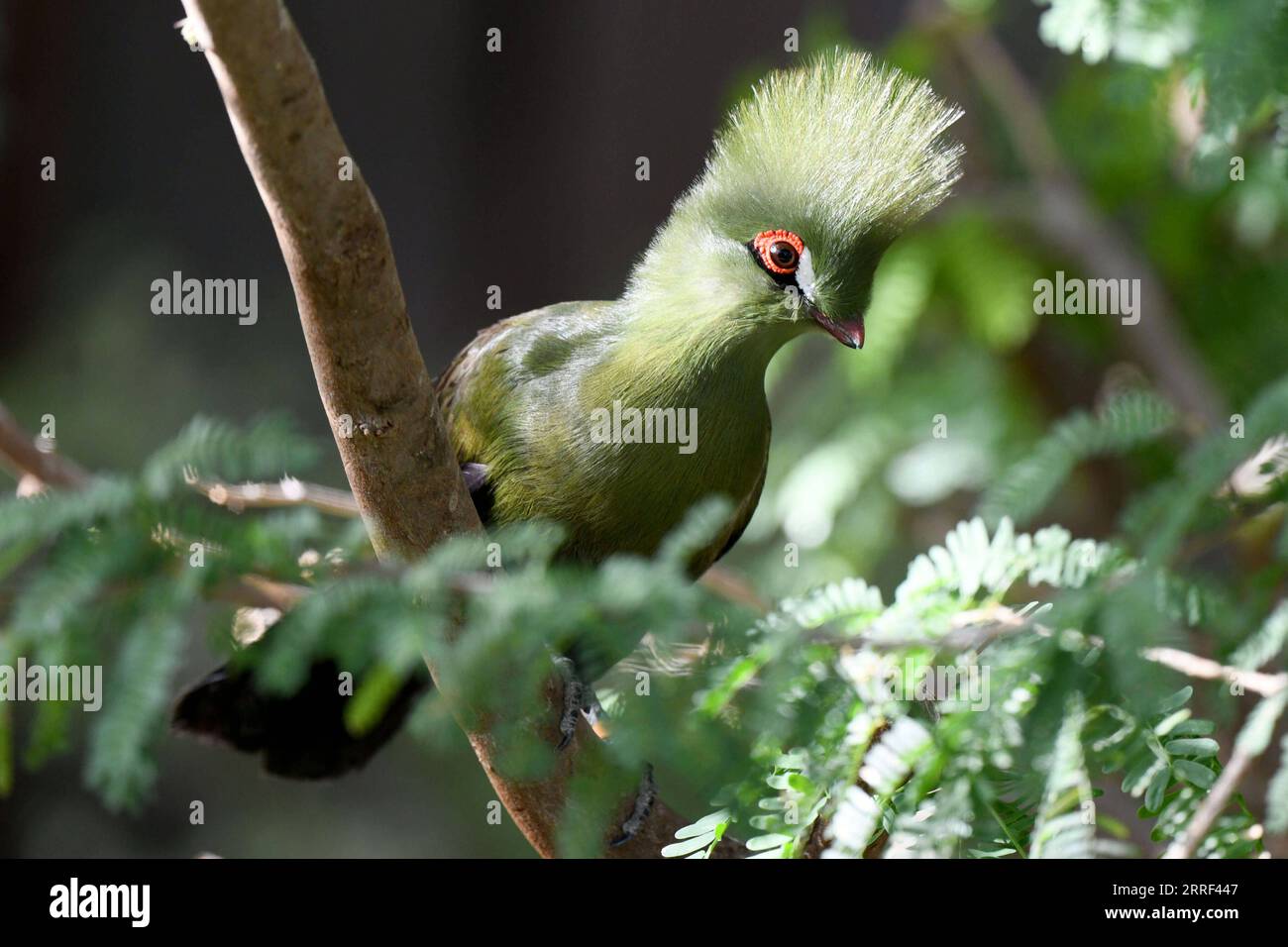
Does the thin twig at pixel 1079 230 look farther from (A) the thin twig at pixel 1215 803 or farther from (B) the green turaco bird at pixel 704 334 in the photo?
(A) the thin twig at pixel 1215 803

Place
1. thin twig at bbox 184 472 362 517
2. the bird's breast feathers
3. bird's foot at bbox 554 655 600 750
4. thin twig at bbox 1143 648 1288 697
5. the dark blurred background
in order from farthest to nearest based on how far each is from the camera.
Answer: the dark blurred background, thin twig at bbox 184 472 362 517, the bird's breast feathers, bird's foot at bbox 554 655 600 750, thin twig at bbox 1143 648 1288 697

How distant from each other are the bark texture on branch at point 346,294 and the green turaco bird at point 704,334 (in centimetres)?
41

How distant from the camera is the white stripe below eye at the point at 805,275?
1.87m

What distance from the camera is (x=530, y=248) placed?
5191 mm

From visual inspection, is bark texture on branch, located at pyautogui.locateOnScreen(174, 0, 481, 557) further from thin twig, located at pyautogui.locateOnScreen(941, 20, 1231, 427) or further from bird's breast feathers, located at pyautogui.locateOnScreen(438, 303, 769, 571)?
thin twig, located at pyautogui.locateOnScreen(941, 20, 1231, 427)

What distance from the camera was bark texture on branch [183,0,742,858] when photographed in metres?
1.14

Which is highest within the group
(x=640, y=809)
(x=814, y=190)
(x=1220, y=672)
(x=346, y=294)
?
A: (x=814, y=190)

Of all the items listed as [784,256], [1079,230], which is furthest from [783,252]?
[1079,230]

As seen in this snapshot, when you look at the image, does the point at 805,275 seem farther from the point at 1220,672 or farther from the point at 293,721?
the point at 293,721

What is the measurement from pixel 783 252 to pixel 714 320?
15 cm

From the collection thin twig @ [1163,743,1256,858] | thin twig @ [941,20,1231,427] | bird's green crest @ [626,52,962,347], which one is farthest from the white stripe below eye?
thin twig @ [941,20,1231,427]

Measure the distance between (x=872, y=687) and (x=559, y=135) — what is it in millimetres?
4273

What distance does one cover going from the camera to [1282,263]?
3.47m
